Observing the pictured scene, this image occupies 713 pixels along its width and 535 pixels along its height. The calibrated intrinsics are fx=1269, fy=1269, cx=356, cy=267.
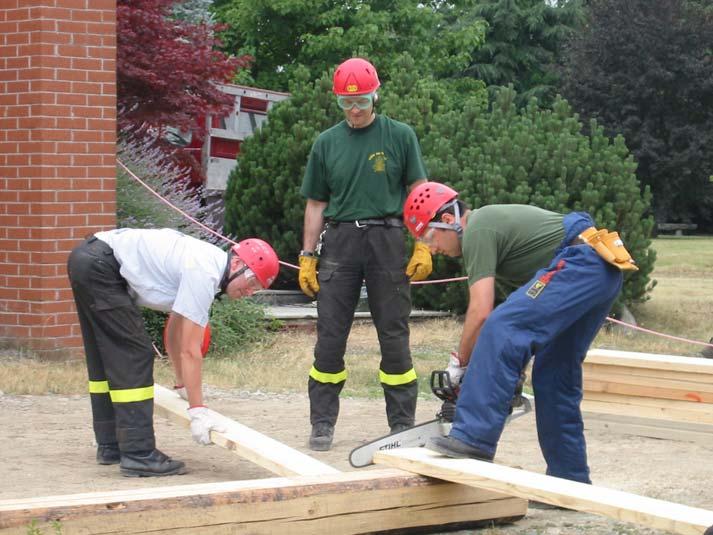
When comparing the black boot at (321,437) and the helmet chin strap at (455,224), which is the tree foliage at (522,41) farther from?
the helmet chin strap at (455,224)

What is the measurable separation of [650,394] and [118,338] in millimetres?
3578

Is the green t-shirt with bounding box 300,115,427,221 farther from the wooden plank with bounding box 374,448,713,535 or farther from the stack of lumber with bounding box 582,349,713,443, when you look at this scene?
the wooden plank with bounding box 374,448,713,535

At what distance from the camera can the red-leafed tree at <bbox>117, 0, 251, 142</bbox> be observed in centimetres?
1347

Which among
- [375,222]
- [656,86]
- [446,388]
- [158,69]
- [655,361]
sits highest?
[656,86]

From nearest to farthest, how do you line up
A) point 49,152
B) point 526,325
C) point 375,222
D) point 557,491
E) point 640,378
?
point 557,491
point 526,325
point 375,222
point 640,378
point 49,152

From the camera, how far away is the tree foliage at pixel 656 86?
1448 inches

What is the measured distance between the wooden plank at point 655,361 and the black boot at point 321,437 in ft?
6.37

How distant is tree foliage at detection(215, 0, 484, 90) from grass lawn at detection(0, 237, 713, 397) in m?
13.7

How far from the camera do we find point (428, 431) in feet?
21.2

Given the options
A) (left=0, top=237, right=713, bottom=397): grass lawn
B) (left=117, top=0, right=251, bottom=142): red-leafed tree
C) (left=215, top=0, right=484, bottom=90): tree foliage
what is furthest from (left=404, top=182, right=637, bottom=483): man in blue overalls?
(left=215, top=0, right=484, bottom=90): tree foliage

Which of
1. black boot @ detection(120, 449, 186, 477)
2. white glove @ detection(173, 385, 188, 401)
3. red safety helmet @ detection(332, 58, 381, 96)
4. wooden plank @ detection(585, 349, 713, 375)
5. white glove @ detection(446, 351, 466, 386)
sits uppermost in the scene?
red safety helmet @ detection(332, 58, 381, 96)

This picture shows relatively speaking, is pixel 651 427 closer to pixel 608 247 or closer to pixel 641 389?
pixel 641 389

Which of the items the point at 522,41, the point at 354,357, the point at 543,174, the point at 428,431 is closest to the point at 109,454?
the point at 428,431

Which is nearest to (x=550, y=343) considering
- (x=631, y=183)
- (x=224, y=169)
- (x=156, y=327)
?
(x=156, y=327)
